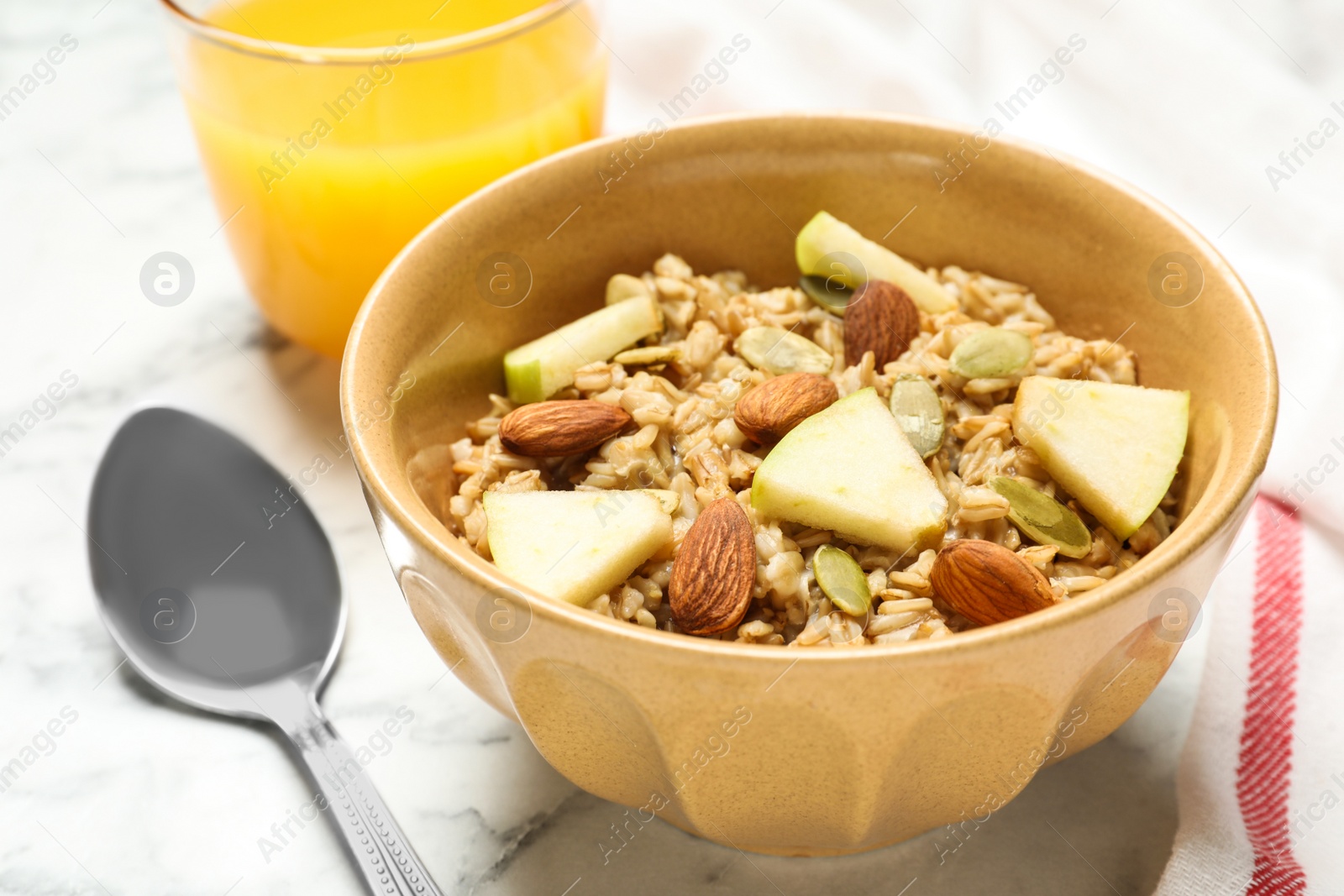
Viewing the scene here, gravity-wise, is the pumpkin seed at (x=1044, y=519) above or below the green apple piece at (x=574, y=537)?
above

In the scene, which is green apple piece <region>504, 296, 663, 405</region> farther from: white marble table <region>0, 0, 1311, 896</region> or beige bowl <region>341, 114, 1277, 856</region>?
white marble table <region>0, 0, 1311, 896</region>

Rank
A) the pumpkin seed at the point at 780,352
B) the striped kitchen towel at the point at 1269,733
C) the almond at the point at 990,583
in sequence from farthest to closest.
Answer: the pumpkin seed at the point at 780,352
the striped kitchen towel at the point at 1269,733
the almond at the point at 990,583

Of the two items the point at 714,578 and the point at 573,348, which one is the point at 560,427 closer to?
the point at 573,348

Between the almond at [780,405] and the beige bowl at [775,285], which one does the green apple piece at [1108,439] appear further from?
the almond at [780,405]

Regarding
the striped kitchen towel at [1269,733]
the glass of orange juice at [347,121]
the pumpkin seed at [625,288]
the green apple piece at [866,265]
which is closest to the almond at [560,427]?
the pumpkin seed at [625,288]

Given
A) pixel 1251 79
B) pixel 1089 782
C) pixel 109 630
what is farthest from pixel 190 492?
pixel 1251 79

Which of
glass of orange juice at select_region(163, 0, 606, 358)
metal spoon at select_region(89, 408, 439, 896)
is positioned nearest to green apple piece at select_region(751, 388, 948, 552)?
metal spoon at select_region(89, 408, 439, 896)

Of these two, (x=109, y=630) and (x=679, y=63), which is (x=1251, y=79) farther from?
(x=109, y=630)
